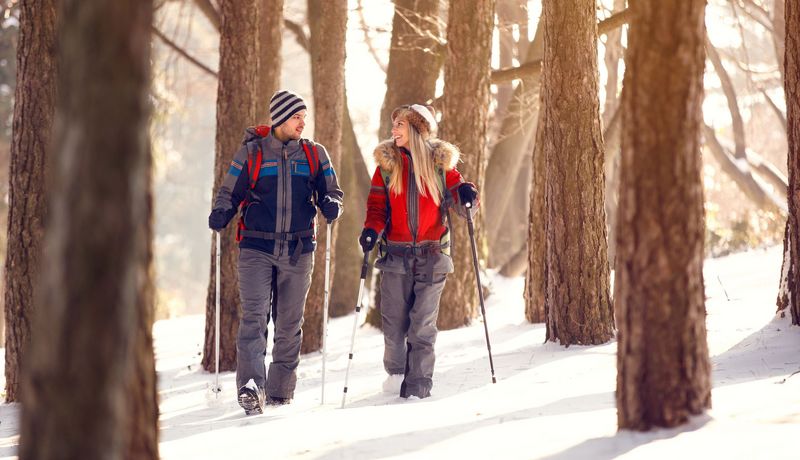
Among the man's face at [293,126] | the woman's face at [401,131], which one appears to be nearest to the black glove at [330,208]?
the man's face at [293,126]

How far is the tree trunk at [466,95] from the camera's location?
11156mm

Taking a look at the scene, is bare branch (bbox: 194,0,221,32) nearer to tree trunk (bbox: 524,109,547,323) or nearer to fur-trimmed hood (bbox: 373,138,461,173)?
tree trunk (bbox: 524,109,547,323)

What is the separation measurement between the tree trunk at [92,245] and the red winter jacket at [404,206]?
455cm

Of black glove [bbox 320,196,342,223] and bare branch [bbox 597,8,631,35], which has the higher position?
bare branch [bbox 597,8,631,35]

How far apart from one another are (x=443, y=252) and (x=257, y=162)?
151 centimetres

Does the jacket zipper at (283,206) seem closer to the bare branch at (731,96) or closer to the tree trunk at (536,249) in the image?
the tree trunk at (536,249)

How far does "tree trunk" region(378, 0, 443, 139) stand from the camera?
13.4m

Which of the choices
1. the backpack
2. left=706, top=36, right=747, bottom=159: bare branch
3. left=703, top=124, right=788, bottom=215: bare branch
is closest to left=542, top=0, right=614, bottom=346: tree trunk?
the backpack

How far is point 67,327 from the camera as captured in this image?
291 centimetres

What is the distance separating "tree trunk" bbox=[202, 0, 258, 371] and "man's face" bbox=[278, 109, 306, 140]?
2.62 metres

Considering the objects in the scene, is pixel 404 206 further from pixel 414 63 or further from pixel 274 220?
pixel 414 63

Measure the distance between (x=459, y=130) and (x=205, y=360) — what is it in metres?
3.66

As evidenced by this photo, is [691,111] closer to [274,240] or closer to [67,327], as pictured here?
[67,327]

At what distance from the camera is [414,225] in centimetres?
754
